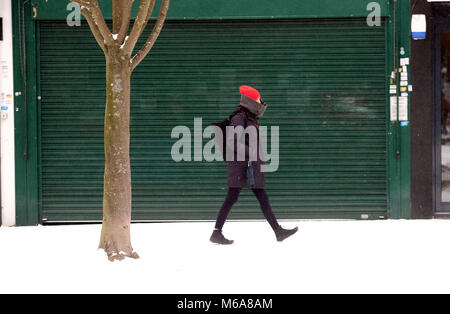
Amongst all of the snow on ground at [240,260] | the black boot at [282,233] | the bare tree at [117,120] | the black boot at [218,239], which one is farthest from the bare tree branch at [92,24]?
the black boot at [282,233]

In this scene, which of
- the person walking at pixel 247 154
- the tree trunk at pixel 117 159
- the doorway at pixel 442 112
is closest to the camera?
the tree trunk at pixel 117 159

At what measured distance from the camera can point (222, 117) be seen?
9477mm

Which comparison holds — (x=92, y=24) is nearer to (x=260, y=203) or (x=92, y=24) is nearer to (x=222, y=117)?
(x=260, y=203)

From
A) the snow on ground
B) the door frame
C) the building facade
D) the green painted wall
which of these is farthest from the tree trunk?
the door frame

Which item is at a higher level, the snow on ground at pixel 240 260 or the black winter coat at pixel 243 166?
the black winter coat at pixel 243 166

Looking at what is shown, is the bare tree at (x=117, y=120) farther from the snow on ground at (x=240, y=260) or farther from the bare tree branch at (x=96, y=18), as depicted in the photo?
the snow on ground at (x=240, y=260)

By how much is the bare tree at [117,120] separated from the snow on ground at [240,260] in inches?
12.6

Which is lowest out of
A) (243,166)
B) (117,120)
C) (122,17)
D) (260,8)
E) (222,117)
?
(243,166)

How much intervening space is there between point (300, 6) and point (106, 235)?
471 centimetres

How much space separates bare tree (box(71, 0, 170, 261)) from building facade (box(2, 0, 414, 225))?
2501mm

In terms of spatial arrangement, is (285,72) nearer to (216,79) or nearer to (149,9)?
(216,79)

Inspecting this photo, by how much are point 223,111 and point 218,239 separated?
100 inches

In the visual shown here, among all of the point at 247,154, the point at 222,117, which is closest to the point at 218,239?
the point at 247,154

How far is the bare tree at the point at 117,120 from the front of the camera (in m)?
6.79
